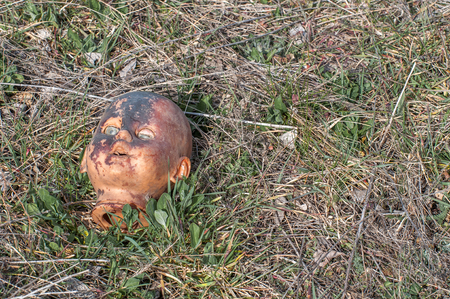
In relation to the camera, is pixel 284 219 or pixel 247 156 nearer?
pixel 284 219

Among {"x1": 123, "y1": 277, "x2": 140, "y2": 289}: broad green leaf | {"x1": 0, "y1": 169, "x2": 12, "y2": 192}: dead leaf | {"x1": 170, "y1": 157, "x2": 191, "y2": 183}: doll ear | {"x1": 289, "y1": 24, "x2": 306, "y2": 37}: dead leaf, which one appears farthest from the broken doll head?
{"x1": 289, "y1": 24, "x2": 306, "y2": 37}: dead leaf

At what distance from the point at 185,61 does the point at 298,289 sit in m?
2.30

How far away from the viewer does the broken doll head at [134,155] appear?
94.3 inches

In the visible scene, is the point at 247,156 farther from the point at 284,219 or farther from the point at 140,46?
the point at 140,46

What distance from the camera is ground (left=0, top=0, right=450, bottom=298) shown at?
97.6 inches

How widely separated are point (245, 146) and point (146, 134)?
0.92 m

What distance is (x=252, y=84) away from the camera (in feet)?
11.9

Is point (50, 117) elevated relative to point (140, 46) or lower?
lower

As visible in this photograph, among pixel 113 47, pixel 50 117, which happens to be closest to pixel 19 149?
pixel 50 117

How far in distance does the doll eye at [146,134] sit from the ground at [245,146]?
1.36 feet

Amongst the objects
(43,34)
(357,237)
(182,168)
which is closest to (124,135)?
(182,168)

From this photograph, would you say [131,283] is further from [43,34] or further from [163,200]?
[43,34]

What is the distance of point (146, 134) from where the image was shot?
2.52m

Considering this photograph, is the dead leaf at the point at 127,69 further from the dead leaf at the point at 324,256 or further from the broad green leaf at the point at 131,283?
the dead leaf at the point at 324,256
